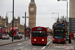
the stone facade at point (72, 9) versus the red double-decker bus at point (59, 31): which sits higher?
the stone facade at point (72, 9)

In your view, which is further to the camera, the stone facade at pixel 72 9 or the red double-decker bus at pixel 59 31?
the red double-decker bus at pixel 59 31

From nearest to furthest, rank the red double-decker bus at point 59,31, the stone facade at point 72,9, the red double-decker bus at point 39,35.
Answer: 1. the red double-decker bus at point 39,35
2. the stone facade at point 72,9
3. the red double-decker bus at point 59,31

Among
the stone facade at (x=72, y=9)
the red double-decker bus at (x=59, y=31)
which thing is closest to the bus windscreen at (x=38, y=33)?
the red double-decker bus at (x=59, y=31)

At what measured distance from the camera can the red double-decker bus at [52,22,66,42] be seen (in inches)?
Answer: 1210

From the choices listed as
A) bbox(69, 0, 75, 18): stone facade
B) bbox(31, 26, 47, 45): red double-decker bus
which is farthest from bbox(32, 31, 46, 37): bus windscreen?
bbox(69, 0, 75, 18): stone facade

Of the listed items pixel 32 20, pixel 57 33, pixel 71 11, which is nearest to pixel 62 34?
pixel 57 33

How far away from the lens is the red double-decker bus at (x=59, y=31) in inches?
1210

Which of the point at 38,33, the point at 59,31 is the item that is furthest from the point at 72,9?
the point at 38,33

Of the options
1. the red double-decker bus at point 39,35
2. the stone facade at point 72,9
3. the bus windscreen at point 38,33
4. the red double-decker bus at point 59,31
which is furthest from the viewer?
the red double-decker bus at point 59,31

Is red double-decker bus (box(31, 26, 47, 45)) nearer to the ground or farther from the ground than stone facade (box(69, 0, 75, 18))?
nearer to the ground

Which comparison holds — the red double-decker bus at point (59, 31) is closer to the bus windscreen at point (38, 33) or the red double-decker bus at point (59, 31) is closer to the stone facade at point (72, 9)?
the stone facade at point (72, 9)

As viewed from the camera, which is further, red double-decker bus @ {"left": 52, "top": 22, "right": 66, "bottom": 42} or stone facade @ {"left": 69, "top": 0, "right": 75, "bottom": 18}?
red double-decker bus @ {"left": 52, "top": 22, "right": 66, "bottom": 42}

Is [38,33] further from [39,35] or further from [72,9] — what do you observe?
[72,9]

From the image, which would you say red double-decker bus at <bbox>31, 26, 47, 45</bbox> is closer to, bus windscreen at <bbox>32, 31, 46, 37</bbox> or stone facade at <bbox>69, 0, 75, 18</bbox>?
bus windscreen at <bbox>32, 31, 46, 37</bbox>
